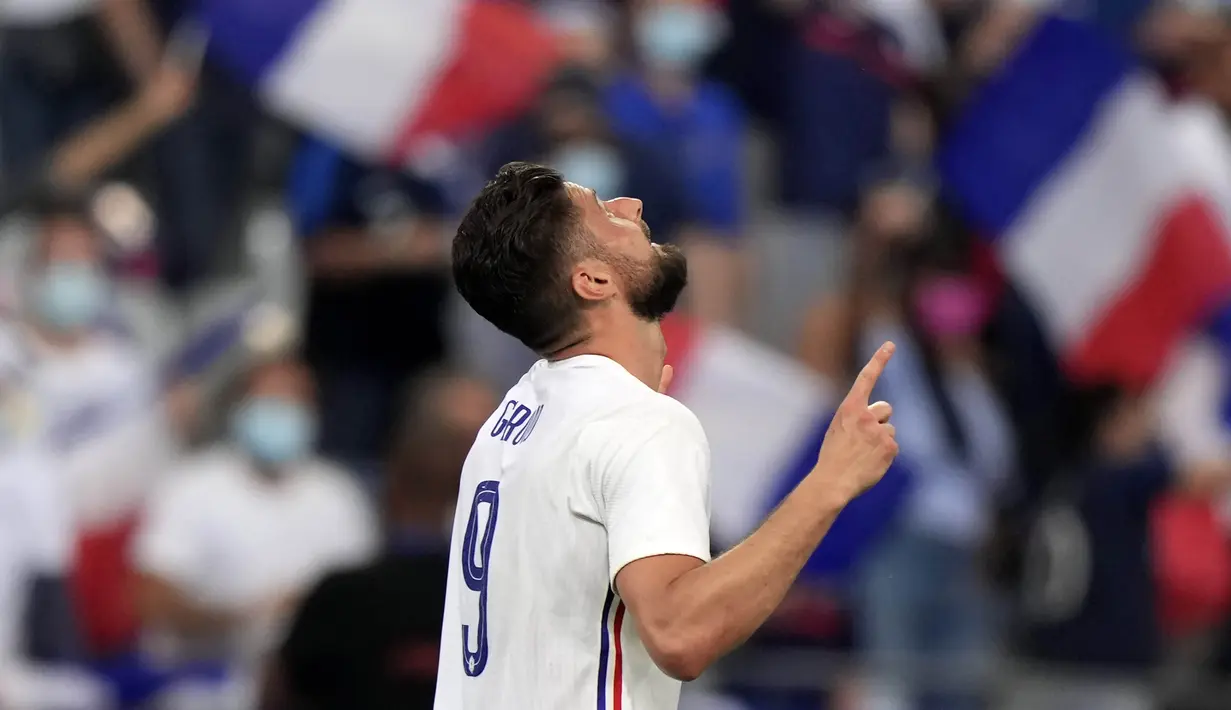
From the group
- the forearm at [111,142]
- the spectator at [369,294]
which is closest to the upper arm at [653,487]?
the spectator at [369,294]

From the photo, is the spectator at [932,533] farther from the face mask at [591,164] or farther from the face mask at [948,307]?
the face mask at [591,164]

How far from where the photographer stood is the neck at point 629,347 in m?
2.98

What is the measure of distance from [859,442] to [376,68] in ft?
19.9

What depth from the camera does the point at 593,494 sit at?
9.28 ft

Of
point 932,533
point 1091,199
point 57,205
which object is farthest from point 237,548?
point 1091,199

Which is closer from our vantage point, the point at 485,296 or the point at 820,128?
the point at 485,296

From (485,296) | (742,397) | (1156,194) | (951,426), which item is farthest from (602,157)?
(485,296)

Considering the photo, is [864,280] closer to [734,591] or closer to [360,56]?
[360,56]

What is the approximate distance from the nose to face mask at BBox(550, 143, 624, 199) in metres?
4.68

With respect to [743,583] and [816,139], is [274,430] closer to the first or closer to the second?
[816,139]

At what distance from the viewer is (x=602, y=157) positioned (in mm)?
7824

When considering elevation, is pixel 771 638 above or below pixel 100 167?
below

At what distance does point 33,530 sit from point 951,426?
344cm

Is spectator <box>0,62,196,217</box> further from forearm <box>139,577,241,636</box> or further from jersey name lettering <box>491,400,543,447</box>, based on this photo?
jersey name lettering <box>491,400,543,447</box>
